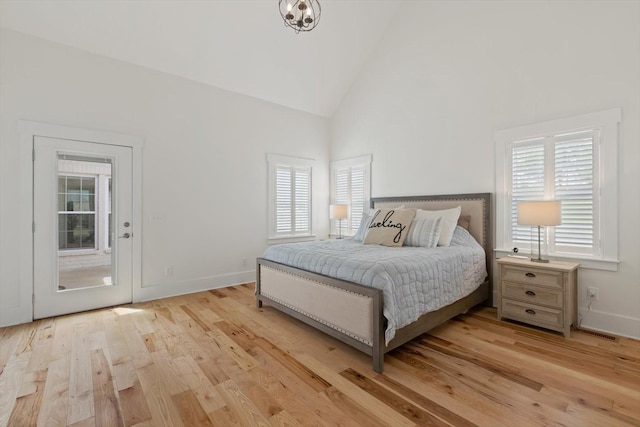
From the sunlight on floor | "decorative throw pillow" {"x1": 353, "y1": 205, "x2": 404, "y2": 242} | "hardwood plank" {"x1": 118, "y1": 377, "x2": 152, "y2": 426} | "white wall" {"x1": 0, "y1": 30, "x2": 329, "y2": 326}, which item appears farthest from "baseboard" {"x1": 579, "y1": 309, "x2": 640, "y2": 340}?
the sunlight on floor

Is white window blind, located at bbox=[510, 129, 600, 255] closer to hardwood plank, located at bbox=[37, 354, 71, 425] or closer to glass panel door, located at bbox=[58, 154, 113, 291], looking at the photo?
hardwood plank, located at bbox=[37, 354, 71, 425]

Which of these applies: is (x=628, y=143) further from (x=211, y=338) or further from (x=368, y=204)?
(x=211, y=338)

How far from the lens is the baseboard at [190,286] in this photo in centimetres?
389

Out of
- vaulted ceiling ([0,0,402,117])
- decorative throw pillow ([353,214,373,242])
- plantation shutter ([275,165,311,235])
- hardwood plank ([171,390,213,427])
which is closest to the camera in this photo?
hardwood plank ([171,390,213,427])

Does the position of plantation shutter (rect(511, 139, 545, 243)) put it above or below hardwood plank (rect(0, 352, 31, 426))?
above

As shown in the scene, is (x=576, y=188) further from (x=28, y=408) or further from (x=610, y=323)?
(x=28, y=408)

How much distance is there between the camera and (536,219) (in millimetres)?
2869

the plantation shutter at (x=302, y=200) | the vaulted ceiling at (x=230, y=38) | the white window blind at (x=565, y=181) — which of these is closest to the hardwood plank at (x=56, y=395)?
the vaulted ceiling at (x=230, y=38)

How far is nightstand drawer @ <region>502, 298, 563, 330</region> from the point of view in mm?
2775

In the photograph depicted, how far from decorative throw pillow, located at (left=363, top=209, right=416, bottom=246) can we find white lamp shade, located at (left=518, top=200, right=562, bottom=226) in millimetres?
1127

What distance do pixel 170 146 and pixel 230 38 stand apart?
1.68m

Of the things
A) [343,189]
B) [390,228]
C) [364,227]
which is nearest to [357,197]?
[343,189]

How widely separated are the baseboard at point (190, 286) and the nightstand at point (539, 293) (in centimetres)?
357

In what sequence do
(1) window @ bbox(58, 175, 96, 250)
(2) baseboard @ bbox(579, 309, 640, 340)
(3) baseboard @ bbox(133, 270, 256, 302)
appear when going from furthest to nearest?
(3) baseboard @ bbox(133, 270, 256, 302) → (1) window @ bbox(58, 175, 96, 250) → (2) baseboard @ bbox(579, 309, 640, 340)
